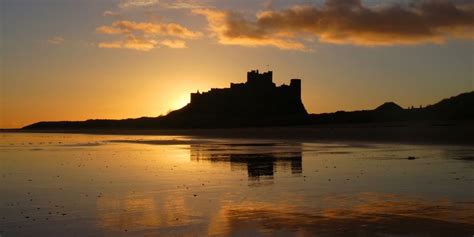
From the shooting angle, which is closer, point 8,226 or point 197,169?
point 8,226

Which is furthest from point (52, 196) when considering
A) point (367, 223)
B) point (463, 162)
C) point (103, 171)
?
point (463, 162)

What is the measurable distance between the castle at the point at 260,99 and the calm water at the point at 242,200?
12393 centimetres

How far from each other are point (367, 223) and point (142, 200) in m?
6.02

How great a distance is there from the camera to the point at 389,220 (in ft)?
37.2

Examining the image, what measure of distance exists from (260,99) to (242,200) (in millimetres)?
134547

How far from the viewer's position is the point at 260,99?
148375mm

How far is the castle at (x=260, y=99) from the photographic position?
148750 mm

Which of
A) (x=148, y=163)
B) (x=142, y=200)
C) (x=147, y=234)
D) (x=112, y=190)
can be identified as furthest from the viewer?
(x=148, y=163)

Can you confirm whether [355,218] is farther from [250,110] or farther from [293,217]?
[250,110]

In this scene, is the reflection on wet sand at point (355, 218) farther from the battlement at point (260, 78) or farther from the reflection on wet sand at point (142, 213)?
the battlement at point (260, 78)

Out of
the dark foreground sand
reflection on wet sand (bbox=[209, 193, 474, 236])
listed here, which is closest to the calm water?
reflection on wet sand (bbox=[209, 193, 474, 236])

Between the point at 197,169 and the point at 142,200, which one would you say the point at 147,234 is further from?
the point at 197,169

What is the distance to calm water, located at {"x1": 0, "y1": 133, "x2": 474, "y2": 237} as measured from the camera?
10.7 m

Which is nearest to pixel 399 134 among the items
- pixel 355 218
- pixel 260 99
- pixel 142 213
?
pixel 355 218
